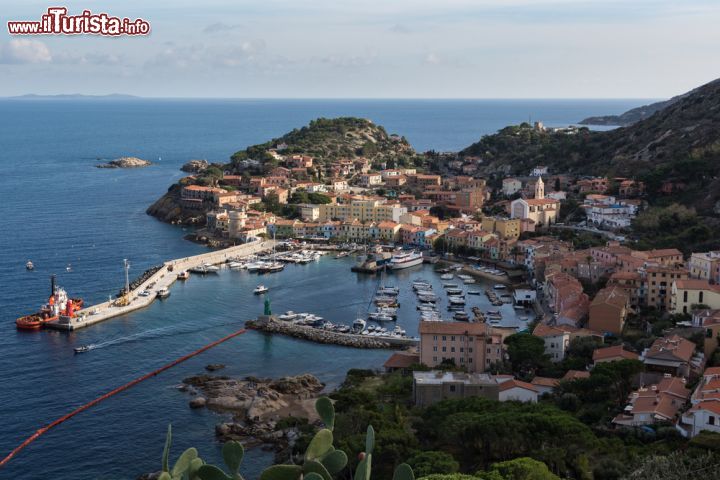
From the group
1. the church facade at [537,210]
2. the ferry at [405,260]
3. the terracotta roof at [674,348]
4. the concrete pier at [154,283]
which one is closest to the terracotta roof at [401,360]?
the terracotta roof at [674,348]

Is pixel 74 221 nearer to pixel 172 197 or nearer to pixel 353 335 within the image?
pixel 172 197

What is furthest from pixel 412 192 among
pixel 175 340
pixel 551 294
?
pixel 175 340

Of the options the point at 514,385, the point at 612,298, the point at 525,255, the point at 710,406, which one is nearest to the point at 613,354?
the point at 514,385

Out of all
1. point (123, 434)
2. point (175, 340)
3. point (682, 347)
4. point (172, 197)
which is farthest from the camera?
point (172, 197)

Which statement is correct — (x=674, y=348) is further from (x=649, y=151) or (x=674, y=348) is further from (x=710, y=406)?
(x=649, y=151)

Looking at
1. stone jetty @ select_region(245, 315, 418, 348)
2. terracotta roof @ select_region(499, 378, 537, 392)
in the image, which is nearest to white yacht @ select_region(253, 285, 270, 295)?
stone jetty @ select_region(245, 315, 418, 348)

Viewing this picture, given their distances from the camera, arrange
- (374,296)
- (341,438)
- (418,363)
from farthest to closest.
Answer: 1. (374,296)
2. (418,363)
3. (341,438)

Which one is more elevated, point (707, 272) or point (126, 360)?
point (707, 272)

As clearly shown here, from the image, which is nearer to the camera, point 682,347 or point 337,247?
point 682,347
